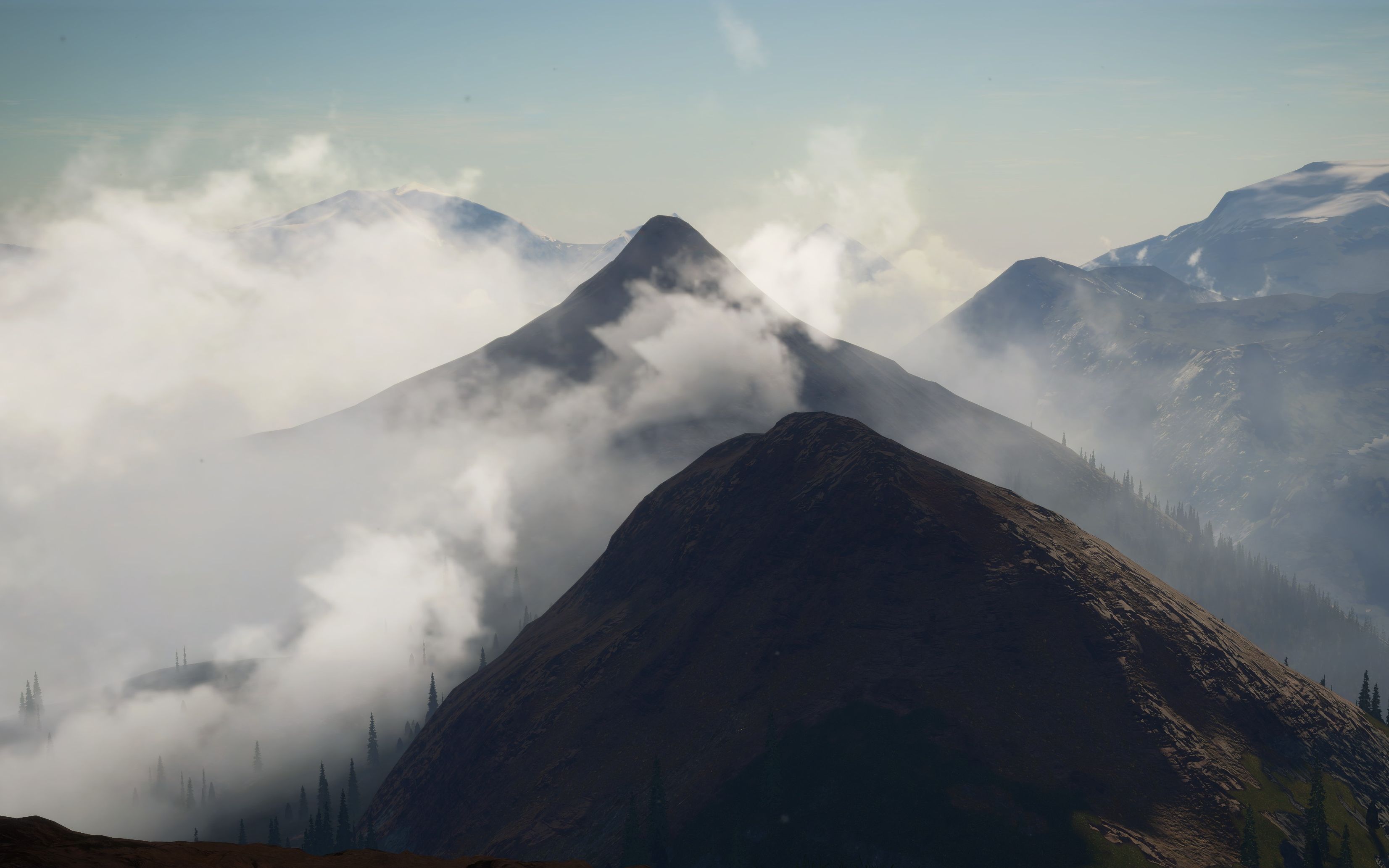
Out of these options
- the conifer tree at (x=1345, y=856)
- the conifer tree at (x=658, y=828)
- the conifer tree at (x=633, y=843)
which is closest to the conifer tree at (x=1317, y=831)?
the conifer tree at (x=1345, y=856)

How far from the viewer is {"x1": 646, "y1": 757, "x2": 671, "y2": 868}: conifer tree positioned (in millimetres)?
166875

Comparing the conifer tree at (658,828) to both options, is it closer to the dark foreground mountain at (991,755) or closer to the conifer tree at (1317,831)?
the dark foreground mountain at (991,755)

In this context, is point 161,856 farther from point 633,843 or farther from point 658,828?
point 658,828

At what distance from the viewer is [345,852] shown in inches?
2344

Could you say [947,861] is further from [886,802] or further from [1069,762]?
[1069,762]

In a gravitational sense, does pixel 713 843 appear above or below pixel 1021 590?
below

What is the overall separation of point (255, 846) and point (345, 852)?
276 inches

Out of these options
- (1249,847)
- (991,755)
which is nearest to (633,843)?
(991,755)

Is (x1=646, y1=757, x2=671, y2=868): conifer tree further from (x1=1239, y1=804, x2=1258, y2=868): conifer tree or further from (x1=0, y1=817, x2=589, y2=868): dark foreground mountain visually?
(x1=0, y1=817, x2=589, y2=868): dark foreground mountain

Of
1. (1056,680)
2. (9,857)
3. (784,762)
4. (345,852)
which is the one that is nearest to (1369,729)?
(1056,680)

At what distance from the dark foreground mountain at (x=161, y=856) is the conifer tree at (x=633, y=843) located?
11326cm

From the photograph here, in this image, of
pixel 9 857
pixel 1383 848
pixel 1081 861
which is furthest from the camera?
pixel 1383 848

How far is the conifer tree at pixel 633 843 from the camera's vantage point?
16538 centimetres

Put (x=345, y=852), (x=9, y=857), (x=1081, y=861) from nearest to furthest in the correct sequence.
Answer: (x=9, y=857)
(x=345, y=852)
(x=1081, y=861)
